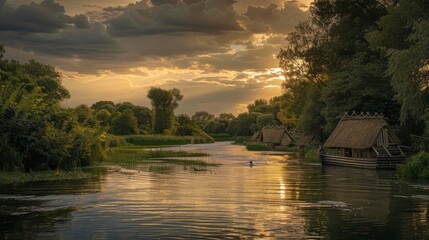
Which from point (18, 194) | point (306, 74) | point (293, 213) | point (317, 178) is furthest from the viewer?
point (306, 74)

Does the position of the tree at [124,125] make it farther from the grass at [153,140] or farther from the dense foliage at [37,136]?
the dense foliage at [37,136]

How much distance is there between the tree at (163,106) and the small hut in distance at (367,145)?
92596mm

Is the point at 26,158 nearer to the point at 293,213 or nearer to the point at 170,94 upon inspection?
the point at 293,213

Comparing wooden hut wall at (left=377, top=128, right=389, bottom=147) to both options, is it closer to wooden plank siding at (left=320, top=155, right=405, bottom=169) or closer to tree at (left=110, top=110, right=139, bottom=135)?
wooden plank siding at (left=320, top=155, right=405, bottom=169)

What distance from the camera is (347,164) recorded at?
47.1 metres

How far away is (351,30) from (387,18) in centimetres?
1420

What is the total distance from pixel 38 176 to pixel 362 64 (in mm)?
33076

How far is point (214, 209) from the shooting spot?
1977 centimetres

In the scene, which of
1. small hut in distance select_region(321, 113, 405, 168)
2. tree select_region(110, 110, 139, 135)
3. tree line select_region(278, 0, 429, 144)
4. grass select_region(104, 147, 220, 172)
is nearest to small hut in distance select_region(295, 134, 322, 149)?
tree line select_region(278, 0, 429, 144)

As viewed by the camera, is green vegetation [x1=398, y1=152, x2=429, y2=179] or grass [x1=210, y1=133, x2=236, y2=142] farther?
grass [x1=210, y1=133, x2=236, y2=142]

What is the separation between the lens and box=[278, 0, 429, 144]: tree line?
3259 centimetres

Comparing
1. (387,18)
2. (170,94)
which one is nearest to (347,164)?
(387,18)

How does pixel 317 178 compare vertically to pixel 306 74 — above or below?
below

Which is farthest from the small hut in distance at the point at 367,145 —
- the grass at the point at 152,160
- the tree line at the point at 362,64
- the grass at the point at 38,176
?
the grass at the point at 38,176
